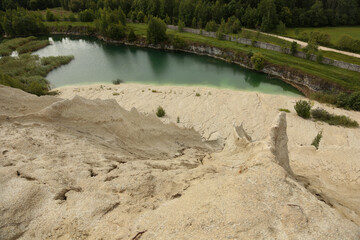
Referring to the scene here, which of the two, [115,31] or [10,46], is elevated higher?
[115,31]

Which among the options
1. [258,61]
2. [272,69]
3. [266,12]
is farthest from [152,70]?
[266,12]

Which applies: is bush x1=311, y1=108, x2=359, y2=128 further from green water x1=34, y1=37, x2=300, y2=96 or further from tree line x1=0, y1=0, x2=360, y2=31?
tree line x1=0, y1=0, x2=360, y2=31

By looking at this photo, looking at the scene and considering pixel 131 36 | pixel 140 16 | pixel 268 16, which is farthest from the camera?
pixel 140 16

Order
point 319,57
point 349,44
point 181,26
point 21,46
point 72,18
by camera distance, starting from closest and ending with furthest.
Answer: point 319,57 → point 349,44 → point 21,46 → point 181,26 → point 72,18

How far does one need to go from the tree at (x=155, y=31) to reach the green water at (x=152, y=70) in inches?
109

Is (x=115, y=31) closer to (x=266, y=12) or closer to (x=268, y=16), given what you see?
(x=268, y=16)

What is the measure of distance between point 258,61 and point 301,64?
6.86 m

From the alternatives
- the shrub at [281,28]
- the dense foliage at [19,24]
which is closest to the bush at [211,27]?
the shrub at [281,28]

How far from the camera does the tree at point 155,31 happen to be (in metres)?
49.5

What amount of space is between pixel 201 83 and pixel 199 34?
25.1 m

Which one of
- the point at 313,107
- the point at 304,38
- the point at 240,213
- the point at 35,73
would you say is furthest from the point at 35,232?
the point at 304,38

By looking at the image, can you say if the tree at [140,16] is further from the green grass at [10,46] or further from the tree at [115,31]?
the green grass at [10,46]

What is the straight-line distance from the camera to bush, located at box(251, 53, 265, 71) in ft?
125

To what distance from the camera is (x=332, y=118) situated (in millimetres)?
22562
